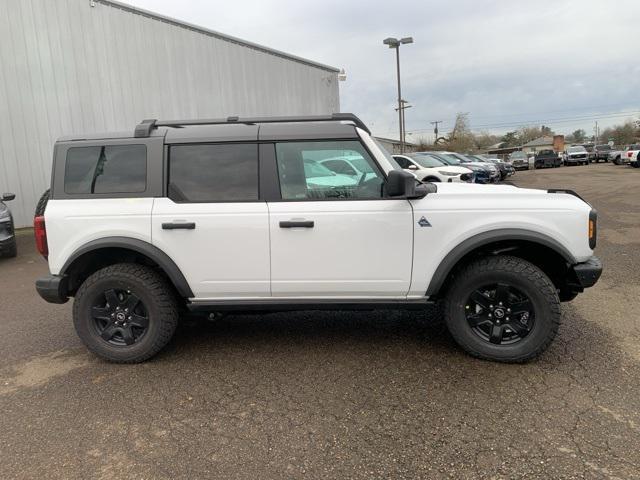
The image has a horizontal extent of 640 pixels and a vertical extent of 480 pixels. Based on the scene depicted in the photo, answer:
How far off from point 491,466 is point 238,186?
8.26 ft

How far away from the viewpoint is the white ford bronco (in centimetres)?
359

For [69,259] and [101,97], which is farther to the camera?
[101,97]

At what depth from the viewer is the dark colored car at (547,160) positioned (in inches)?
1533

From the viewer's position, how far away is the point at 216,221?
12.2 feet

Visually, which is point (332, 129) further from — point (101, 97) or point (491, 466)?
point (101, 97)

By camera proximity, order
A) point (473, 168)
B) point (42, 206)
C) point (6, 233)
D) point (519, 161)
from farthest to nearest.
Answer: point (519, 161) < point (473, 168) < point (6, 233) < point (42, 206)

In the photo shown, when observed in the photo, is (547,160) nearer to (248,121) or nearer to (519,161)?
(519,161)

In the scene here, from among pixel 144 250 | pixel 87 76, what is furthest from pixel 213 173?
pixel 87 76

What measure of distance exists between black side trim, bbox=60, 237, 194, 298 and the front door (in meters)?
0.74

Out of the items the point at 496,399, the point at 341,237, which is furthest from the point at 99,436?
the point at 496,399

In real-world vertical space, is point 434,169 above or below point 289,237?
above

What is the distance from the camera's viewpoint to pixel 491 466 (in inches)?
100.0

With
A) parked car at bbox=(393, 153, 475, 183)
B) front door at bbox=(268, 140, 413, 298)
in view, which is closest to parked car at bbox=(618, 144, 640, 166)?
parked car at bbox=(393, 153, 475, 183)

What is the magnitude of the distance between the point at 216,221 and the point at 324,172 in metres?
0.90
